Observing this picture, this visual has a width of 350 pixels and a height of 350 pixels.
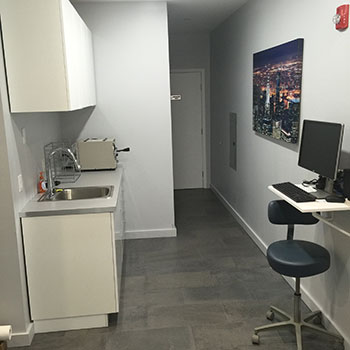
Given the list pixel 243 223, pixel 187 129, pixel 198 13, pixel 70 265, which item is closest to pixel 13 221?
pixel 70 265

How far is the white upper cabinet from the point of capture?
256cm

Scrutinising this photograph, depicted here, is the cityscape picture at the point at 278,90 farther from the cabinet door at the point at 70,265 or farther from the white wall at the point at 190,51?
the white wall at the point at 190,51

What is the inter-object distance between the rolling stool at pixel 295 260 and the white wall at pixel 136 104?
198 cm

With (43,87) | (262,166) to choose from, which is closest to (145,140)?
(262,166)

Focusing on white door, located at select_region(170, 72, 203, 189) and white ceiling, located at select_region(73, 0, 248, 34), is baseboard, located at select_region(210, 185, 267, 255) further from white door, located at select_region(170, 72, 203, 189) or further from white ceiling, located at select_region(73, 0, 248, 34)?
white ceiling, located at select_region(73, 0, 248, 34)

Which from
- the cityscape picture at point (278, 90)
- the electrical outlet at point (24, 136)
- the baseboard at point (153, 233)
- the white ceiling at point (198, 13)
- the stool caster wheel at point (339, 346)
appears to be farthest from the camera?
the baseboard at point (153, 233)

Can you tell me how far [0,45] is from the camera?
2.55 m

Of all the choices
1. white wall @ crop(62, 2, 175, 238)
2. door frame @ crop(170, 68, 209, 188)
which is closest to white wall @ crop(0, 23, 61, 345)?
white wall @ crop(62, 2, 175, 238)

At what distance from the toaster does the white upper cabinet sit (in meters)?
1.30

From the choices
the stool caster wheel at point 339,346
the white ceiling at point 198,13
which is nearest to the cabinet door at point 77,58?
the white ceiling at point 198,13

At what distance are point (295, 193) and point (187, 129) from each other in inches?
180

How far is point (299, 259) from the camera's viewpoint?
8.27 ft

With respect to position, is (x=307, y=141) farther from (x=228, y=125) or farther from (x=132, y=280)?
(x=228, y=125)

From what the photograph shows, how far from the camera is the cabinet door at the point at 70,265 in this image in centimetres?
279
